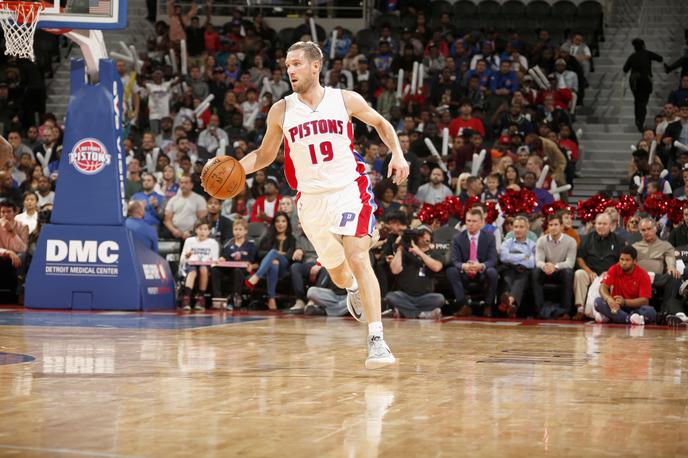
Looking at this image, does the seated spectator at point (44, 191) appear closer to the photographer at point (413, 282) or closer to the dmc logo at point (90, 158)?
the dmc logo at point (90, 158)

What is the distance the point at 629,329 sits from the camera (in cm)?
1064

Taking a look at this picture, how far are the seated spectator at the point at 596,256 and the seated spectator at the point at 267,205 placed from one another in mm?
4367

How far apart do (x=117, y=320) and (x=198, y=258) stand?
3.22 metres

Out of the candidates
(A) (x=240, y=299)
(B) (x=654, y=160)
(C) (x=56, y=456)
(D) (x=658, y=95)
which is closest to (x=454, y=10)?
(D) (x=658, y=95)

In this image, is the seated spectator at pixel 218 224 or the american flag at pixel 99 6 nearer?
the american flag at pixel 99 6

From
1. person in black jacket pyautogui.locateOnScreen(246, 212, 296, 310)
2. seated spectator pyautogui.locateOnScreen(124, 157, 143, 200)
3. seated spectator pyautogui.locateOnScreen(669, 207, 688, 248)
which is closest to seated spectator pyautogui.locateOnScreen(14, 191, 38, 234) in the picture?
seated spectator pyautogui.locateOnScreen(124, 157, 143, 200)

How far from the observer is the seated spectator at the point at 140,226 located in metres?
12.7

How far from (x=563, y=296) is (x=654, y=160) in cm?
343

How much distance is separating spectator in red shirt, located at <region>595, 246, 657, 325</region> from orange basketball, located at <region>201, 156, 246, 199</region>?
19.1 feet

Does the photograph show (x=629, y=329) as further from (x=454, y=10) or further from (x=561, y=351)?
(x=454, y=10)

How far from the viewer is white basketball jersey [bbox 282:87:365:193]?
6.75m

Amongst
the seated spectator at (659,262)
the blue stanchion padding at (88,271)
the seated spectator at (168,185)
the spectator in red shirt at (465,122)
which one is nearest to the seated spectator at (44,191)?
the seated spectator at (168,185)

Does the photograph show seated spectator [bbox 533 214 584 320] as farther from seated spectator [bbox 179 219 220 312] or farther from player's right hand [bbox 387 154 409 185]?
player's right hand [bbox 387 154 409 185]

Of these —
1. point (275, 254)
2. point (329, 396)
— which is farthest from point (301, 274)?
point (329, 396)
